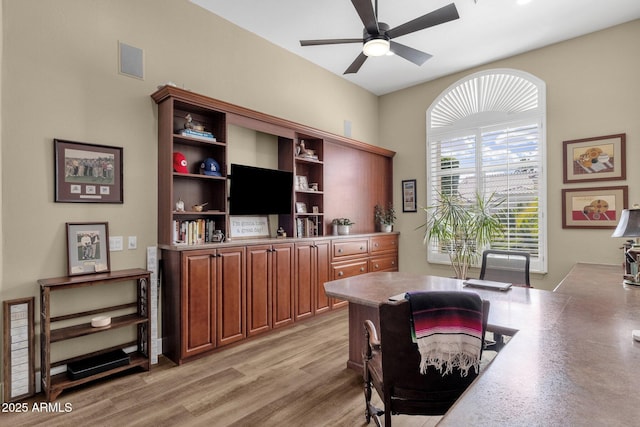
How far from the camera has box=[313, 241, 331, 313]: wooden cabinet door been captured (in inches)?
167

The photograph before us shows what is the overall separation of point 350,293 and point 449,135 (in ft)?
12.7

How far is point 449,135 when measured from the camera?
520 centimetres

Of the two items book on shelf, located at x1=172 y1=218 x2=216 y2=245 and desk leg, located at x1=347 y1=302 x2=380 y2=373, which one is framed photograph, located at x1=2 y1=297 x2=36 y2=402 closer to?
book on shelf, located at x1=172 y1=218 x2=216 y2=245

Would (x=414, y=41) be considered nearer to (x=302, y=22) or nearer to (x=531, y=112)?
(x=302, y=22)

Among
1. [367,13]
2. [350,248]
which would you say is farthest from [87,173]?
[350,248]

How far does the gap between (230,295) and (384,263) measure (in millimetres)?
2813

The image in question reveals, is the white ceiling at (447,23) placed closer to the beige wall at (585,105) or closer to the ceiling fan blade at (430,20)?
the beige wall at (585,105)

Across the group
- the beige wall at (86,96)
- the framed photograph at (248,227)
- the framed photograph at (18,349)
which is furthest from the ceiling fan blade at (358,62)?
the framed photograph at (18,349)

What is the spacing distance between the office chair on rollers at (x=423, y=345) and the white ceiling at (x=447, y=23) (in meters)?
3.19

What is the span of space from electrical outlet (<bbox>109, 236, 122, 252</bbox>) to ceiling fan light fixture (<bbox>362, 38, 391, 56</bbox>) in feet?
8.96

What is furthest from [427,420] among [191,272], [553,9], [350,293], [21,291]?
[553,9]

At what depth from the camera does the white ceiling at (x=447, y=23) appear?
3479mm

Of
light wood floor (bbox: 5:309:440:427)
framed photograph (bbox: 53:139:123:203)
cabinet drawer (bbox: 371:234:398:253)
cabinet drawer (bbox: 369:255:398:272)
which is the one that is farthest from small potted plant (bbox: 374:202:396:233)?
framed photograph (bbox: 53:139:123:203)

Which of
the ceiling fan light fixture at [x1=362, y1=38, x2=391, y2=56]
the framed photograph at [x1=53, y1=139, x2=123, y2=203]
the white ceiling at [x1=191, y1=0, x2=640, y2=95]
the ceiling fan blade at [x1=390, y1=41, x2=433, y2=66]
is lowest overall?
the framed photograph at [x1=53, y1=139, x2=123, y2=203]
